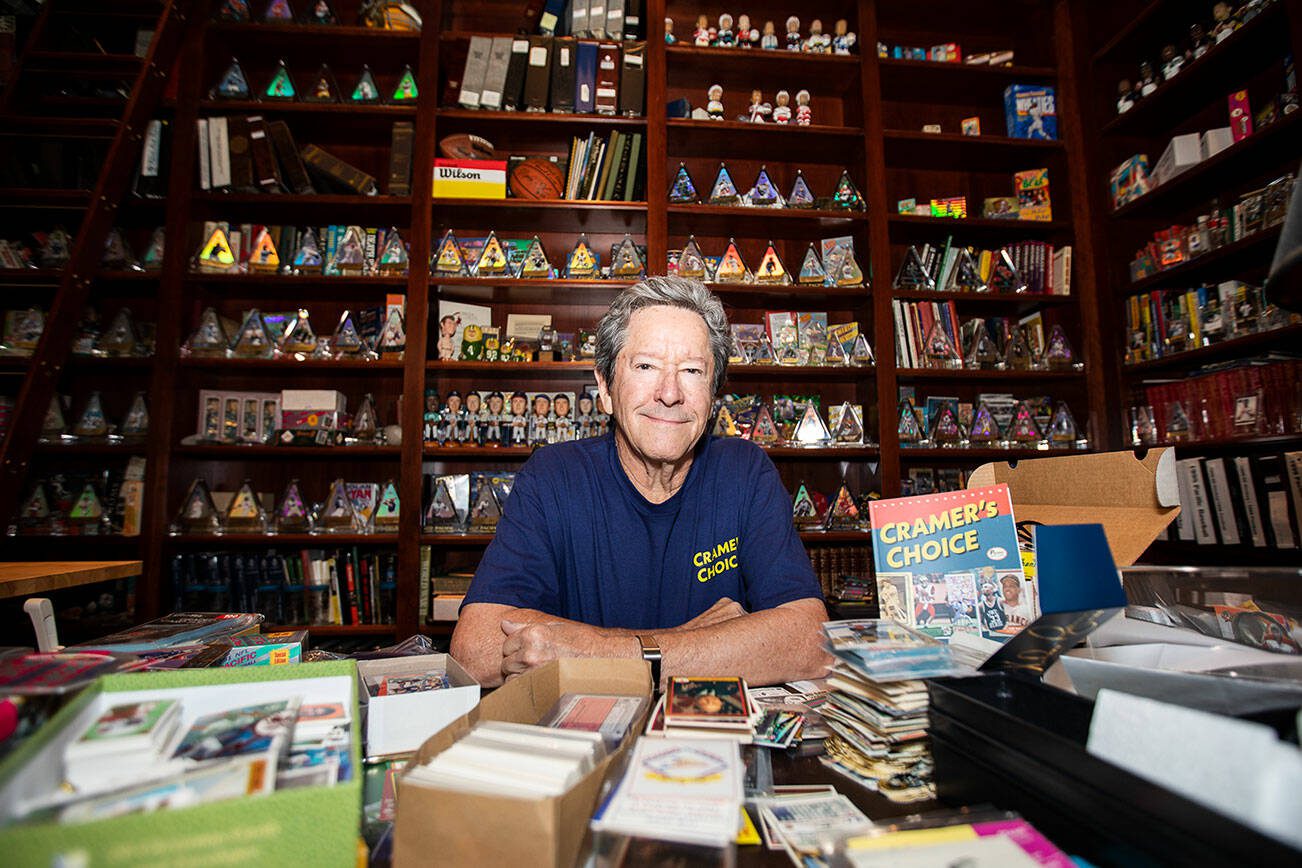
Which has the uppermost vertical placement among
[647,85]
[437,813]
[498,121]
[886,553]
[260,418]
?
[647,85]

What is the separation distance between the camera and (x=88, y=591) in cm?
249

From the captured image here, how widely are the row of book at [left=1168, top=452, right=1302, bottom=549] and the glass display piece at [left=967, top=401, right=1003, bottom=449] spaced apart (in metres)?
0.67

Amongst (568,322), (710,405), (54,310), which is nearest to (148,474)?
(54,310)

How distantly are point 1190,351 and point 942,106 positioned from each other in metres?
1.77

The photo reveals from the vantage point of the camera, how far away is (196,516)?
251cm

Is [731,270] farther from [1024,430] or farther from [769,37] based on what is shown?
[1024,430]

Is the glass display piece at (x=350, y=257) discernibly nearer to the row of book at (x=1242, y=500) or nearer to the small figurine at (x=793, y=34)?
the small figurine at (x=793, y=34)

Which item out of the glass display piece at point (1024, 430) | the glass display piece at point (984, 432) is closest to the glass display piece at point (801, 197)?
the glass display piece at point (984, 432)

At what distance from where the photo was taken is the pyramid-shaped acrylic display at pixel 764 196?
2.80 meters

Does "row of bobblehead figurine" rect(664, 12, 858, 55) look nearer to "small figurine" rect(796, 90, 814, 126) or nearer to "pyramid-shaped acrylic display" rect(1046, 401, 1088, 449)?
"small figurine" rect(796, 90, 814, 126)

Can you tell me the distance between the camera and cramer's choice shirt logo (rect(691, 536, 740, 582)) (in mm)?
1373

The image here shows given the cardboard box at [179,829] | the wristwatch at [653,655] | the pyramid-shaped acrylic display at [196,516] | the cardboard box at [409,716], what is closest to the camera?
the cardboard box at [179,829]

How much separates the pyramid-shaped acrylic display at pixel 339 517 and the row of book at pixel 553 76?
182 cm

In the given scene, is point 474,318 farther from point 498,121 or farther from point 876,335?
point 876,335
